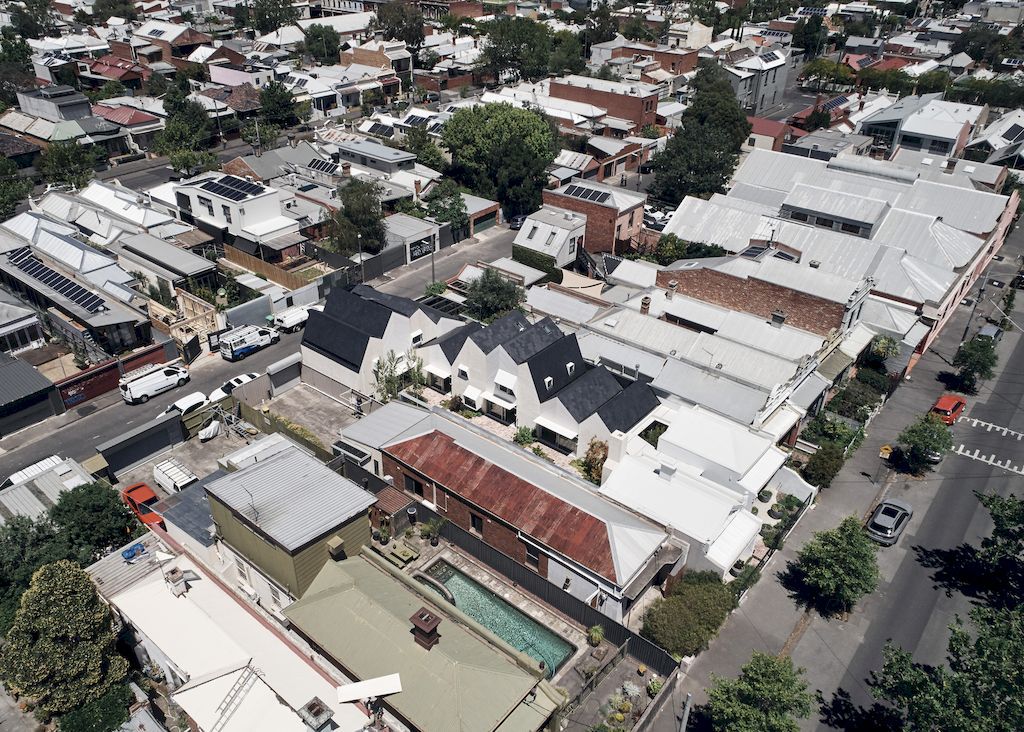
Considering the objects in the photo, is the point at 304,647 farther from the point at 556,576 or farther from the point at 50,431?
the point at 50,431

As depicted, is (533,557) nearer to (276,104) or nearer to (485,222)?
(485,222)

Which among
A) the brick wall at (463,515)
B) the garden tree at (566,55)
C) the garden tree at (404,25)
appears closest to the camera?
the brick wall at (463,515)

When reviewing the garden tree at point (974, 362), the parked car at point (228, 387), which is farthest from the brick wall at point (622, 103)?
the parked car at point (228, 387)

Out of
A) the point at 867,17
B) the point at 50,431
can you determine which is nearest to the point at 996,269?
the point at 50,431

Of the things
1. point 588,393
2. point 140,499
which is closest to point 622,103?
point 588,393

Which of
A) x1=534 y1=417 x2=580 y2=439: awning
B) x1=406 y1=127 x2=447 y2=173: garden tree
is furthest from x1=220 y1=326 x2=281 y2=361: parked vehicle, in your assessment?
x1=406 y1=127 x2=447 y2=173: garden tree

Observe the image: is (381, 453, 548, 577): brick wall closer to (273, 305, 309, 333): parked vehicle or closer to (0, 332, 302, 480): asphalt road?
(0, 332, 302, 480): asphalt road

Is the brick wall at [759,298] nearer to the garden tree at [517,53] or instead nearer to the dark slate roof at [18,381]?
the dark slate roof at [18,381]
